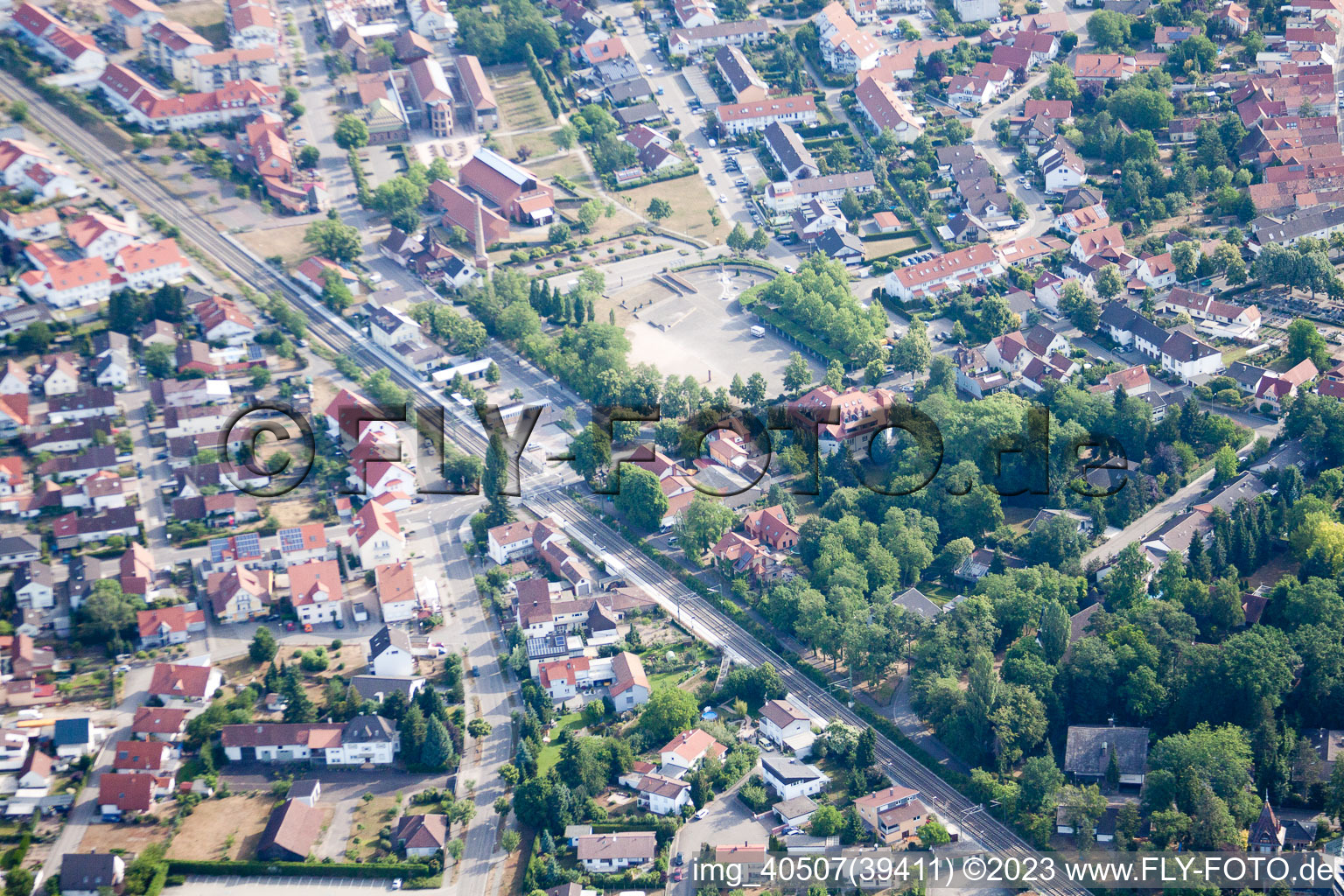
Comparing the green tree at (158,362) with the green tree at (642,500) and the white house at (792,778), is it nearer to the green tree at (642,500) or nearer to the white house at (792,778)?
the green tree at (642,500)

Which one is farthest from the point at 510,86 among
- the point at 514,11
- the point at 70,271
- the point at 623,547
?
the point at 623,547

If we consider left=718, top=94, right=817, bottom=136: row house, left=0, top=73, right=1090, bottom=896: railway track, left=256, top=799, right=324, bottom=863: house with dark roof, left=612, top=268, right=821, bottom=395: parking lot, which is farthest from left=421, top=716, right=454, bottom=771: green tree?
left=718, top=94, right=817, bottom=136: row house

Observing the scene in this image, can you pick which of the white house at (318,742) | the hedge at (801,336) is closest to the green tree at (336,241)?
the hedge at (801,336)

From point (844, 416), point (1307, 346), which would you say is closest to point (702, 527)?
point (844, 416)

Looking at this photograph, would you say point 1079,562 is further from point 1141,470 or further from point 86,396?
point 86,396

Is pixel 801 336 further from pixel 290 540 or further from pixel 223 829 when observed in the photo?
pixel 223 829

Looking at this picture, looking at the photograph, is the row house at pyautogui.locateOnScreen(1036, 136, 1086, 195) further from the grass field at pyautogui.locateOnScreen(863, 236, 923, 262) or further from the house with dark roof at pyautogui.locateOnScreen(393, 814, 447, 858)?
the house with dark roof at pyautogui.locateOnScreen(393, 814, 447, 858)
